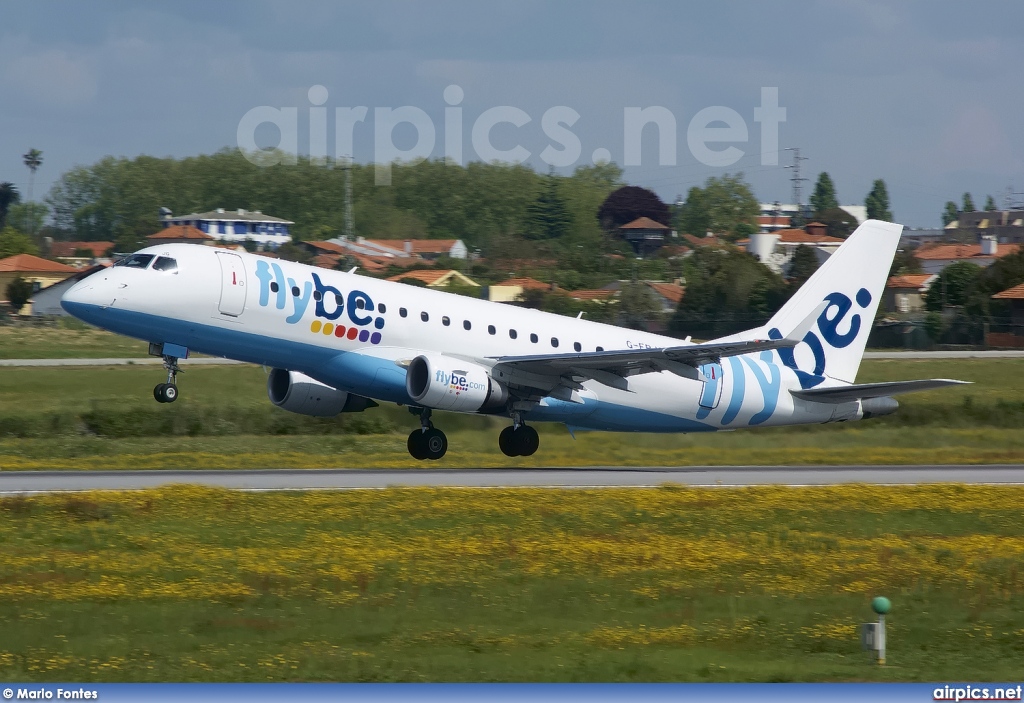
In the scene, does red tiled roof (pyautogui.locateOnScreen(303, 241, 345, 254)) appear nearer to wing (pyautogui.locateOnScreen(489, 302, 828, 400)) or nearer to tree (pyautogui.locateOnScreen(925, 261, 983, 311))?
tree (pyautogui.locateOnScreen(925, 261, 983, 311))

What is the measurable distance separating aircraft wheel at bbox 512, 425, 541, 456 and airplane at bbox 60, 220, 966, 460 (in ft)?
0.12

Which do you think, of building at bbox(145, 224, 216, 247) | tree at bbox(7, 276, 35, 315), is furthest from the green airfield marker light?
building at bbox(145, 224, 216, 247)

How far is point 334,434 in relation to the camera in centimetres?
4522

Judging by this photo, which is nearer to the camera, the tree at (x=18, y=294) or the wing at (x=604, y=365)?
the wing at (x=604, y=365)

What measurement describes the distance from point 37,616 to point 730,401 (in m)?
23.6

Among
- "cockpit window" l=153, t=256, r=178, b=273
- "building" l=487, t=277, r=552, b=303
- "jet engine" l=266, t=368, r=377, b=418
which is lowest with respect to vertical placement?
"jet engine" l=266, t=368, r=377, b=418

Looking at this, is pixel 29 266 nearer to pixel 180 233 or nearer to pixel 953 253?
pixel 180 233

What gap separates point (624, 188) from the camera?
18538cm

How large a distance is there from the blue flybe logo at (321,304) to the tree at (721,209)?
153430 mm

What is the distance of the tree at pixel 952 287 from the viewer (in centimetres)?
9244

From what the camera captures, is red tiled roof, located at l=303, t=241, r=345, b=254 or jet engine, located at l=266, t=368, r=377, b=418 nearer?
jet engine, located at l=266, t=368, r=377, b=418

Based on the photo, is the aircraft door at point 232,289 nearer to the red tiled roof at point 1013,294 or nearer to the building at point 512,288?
the building at point 512,288

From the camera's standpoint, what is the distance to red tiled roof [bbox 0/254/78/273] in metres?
114

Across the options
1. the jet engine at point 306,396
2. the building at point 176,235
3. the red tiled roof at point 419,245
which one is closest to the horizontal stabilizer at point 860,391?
the jet engine at point 306,396
